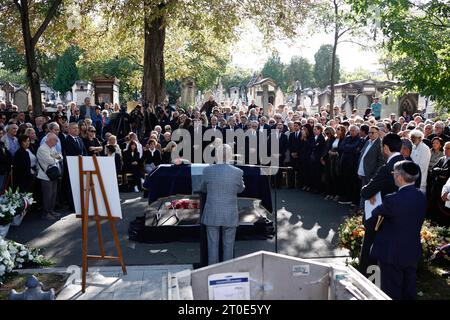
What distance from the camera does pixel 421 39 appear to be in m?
8.39

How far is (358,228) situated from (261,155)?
7.10m

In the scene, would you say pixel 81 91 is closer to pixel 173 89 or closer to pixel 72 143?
pixel 173 89

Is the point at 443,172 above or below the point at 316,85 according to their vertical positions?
below

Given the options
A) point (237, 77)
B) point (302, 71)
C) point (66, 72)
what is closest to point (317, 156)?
point (66, 72)

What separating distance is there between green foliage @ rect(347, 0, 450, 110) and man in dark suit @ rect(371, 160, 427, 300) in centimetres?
402

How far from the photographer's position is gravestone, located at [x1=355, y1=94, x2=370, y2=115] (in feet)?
92.6

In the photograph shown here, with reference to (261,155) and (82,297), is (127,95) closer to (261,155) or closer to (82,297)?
(261,155)

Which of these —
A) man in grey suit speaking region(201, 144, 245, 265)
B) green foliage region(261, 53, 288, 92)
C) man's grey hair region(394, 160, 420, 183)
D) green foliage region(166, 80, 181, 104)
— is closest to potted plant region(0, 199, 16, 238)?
man in grey suit speaking region(201, 144, 245, 265)

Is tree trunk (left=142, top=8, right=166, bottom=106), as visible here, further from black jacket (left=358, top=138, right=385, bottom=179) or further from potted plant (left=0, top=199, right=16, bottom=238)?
black jacket (left=358, top=138, right=385, bottom=179)

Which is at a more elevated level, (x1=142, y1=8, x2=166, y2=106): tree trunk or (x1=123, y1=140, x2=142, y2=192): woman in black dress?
(x1=142, y1=8, x2=166, y2=106): tree trunk

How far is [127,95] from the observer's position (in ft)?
148

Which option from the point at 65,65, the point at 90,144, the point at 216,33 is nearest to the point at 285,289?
the point at 90,144

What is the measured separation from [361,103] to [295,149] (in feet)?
51.9

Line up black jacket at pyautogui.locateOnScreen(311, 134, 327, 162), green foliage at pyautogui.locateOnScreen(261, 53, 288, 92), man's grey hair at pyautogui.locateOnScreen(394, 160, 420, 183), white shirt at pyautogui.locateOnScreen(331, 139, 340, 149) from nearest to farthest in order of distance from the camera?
1. man's grey hair at pyautogui.locateOnScreen(394, 160, 420, 183)
2. white shirt at pyautogui.locateOnScreen(331, 139, 340, 149)
3. black jacket at pyautogui.locateOnScreen(311, 134, 327, 162)
4. green foliage at pyautogui.locateOnScreen(261, 53, 288, 92)
